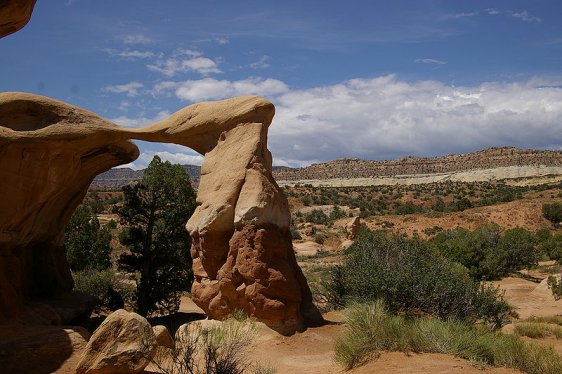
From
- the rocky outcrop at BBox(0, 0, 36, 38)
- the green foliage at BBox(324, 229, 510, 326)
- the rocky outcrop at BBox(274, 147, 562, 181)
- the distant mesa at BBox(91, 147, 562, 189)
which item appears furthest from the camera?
the rocky outcrop at BBox(274, 147, 562, 181)

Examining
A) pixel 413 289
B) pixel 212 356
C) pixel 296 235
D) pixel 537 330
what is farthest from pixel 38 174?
pixel 296 235

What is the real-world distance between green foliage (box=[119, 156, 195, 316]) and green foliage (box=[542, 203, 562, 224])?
3741 cm

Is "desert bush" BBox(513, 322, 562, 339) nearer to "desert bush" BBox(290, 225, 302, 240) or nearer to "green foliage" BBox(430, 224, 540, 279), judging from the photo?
"green foliage" BBox(430, 224, 540, 279)

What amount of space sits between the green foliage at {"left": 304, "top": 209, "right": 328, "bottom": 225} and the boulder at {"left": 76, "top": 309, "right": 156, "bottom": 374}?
1559 inches

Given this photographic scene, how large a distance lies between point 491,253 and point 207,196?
18.2 metres

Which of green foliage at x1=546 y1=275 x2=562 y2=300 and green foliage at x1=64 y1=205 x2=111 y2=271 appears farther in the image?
green foliage at x1=64 y1=205 x2=111 y2=271

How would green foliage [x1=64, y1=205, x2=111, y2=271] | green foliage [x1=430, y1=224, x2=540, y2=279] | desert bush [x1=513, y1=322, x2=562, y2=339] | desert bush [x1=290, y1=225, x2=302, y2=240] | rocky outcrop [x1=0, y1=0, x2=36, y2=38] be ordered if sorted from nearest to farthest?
rocky outcrop [x1=0, y1=0, x2=36, y2=38] → desert bush [x1=513, y1=322, x2=562, y2=339] → green foliage [x1=64, y1=205, x2=111, y2=271] → green foliage [x1=430, y1=224, x2=540, y2=279] → desert bush [x1=290, y1=225, x2=302, y2=240]

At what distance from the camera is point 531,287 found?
22359 millimetres

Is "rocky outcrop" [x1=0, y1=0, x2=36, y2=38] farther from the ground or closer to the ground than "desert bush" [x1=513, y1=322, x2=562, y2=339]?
farther from the ground

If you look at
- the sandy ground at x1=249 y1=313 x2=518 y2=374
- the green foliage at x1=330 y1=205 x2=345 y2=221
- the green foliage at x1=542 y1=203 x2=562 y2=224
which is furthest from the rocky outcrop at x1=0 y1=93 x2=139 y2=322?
the green foliage at x1=542 y1=203 x2=562 y2=224

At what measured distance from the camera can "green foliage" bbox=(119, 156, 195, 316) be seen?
16.1 metres

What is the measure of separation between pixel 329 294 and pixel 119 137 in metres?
7.15

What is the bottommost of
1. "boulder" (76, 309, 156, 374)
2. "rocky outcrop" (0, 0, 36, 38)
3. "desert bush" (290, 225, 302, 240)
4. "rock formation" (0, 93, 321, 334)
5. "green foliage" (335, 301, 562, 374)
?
"desert bush" (290, 225, 302, 240)

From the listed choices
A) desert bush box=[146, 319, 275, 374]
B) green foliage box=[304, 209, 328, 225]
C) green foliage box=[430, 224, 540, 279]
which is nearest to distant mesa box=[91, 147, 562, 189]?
green foliage box=[304, 209, 328, 225]
